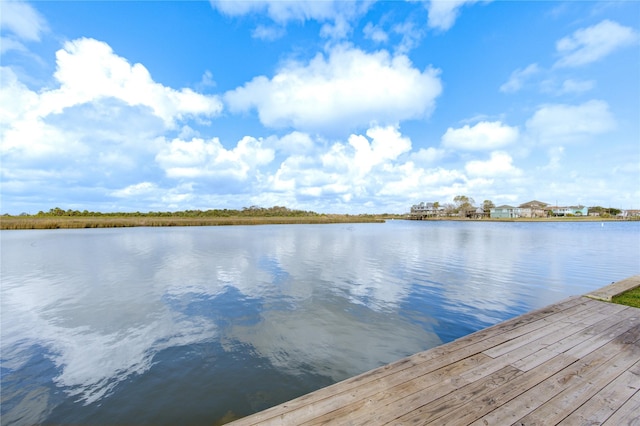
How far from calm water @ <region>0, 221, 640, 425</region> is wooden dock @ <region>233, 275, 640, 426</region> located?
2.16 m

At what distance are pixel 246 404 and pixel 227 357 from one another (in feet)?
6.01

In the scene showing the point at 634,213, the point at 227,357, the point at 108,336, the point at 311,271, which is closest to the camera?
the point at 227,357

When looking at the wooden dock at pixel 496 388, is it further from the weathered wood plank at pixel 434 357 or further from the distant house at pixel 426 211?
the distant house at pixel 426 211

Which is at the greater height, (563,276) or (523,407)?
(523,407)

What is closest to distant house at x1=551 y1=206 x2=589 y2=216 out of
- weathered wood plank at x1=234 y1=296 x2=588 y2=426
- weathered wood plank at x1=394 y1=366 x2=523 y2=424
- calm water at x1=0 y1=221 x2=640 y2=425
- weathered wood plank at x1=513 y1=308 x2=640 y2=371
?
calm water at x1=0 y1=221 x2=640 y2=425

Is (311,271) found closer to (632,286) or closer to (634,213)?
(632,286)

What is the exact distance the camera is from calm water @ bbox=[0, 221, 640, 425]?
16.5 feet

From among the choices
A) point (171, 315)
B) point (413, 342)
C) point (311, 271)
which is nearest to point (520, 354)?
point (413, 342)

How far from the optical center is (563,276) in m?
13.9

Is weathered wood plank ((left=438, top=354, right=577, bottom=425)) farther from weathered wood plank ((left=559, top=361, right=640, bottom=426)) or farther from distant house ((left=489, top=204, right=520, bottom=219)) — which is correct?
distant house ((left=489, top=204, right=520, bottom=219))

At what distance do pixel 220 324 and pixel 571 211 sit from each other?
174 meters

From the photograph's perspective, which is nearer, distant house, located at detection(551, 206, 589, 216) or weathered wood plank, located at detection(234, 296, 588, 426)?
weathered wood plank, located at detection(234, 296, 588, 426)

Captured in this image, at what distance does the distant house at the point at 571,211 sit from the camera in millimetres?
128875

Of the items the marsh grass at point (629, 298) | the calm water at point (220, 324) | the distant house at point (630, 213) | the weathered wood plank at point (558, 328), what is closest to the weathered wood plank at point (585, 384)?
the weathered wood plank at point (558, 328)
